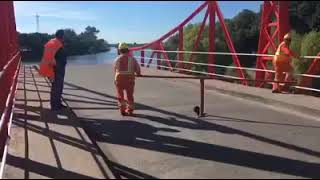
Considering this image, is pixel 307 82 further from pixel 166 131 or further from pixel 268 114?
pixel 166 131

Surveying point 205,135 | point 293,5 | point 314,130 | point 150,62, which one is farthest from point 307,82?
point 293,5

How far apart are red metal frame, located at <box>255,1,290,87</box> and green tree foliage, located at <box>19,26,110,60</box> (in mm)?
7319

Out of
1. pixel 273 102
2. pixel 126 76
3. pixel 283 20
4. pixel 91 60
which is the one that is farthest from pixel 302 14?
pixel 126 76

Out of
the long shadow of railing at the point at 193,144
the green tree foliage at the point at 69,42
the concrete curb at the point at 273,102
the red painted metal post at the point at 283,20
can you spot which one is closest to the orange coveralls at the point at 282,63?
the concrete curb at the point at 273,102

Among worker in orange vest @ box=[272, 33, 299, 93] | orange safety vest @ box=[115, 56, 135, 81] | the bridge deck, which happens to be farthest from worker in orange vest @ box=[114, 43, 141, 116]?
worker in orange vest @ box=[272, 33, 299, 93]

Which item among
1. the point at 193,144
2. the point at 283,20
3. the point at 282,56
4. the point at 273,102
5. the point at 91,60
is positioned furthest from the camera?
the point at 91,60

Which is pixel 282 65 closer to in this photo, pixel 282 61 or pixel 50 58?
pixel 282 61

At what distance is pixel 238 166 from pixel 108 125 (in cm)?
375

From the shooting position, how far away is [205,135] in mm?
8828

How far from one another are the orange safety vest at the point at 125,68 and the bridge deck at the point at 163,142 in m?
0.83

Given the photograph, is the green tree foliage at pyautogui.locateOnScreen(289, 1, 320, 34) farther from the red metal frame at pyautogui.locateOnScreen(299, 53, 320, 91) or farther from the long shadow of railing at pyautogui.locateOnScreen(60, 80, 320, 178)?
the long shadow of railing at pyautogui.locateOnScreen(60, 80, 320, 178)

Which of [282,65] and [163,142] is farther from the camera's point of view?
[282,65]

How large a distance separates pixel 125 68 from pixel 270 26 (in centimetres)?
1111

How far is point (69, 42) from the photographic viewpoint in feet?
100
